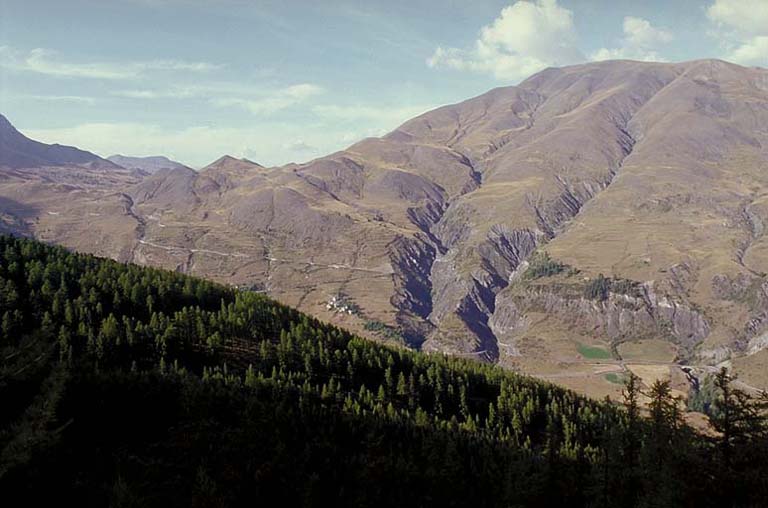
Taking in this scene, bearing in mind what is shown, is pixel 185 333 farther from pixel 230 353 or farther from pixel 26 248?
pixel 26 248

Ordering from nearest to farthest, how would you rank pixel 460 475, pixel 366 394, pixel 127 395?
pixel 460 475, pixel 127 395, pixel 366 394

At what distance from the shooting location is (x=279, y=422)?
9994cm

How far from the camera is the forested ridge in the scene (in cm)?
3606

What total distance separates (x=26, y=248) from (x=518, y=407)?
17786 cm

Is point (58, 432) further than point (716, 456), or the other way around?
point (716, 456)

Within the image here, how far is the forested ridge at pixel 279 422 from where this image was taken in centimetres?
3606

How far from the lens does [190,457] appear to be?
72500 mm

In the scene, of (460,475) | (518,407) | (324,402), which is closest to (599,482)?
(460,475)

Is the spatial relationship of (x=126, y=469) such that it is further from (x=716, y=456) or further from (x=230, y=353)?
(x=230, y=353)

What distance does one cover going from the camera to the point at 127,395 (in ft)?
300

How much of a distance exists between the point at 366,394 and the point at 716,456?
109 m

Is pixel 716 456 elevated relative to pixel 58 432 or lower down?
lower down

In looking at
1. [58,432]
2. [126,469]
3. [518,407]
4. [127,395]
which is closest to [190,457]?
[126,469]

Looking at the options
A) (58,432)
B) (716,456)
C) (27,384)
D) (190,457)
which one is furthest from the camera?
(190,457)
